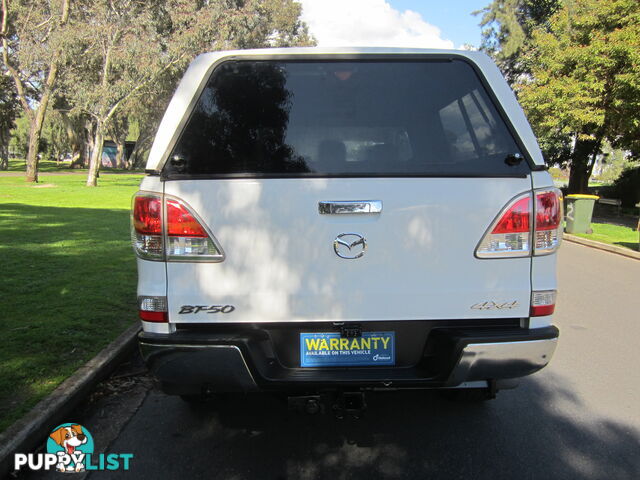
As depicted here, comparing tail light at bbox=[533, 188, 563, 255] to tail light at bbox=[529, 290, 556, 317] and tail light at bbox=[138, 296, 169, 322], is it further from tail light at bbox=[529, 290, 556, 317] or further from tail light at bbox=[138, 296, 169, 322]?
Answer: tail light at bbox=[138, 296, 169, 322]

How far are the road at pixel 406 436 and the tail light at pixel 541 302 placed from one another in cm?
92

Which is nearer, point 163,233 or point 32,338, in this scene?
point 163,233

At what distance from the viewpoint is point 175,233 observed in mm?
2547

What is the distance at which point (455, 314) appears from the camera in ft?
A: 8.55

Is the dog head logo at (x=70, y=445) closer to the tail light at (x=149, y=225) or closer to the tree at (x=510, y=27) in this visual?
the tail light at (x=149, y=225)

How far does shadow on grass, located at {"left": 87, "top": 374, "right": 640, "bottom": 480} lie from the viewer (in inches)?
112

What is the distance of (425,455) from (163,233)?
1942mm

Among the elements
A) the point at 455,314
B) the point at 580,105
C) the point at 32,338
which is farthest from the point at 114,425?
the point at 580,105

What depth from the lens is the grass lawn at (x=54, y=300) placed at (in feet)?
→ 12.3

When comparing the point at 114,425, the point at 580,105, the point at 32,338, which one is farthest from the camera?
→ the point at 580,105

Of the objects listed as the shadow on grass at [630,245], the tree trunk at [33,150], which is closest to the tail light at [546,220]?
the shadow on grass at [630,245]

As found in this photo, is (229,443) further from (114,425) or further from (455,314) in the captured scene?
(455,314)

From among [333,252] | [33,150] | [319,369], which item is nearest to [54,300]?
Answer: [319,369]

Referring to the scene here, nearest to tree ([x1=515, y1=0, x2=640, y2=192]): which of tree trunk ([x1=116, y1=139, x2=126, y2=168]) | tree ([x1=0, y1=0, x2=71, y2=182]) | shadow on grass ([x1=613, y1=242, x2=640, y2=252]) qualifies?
shadow on grass ([x1=613, y1=242, x2=640, y2=252])
